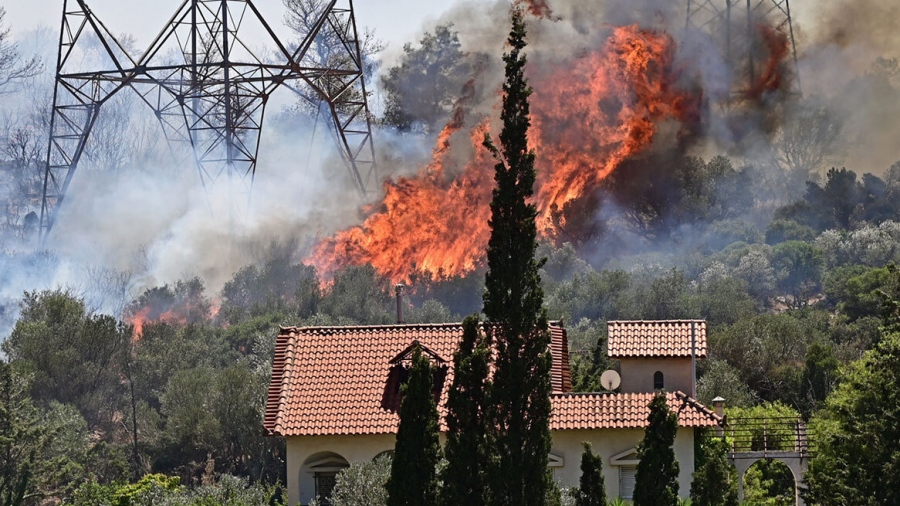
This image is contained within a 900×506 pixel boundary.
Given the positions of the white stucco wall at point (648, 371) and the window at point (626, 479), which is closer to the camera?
the window at point (626, 479)

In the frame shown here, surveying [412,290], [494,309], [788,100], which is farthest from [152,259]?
[494,309]

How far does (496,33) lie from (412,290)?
1116 cm

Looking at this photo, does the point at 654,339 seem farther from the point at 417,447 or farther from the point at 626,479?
the point at 417,447

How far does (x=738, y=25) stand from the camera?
74.4 meters

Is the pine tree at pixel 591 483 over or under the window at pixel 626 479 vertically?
under

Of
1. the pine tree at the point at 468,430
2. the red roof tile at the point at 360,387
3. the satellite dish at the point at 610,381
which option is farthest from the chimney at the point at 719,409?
the pine tree at the point at 468,430

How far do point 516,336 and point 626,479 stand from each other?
1077 cm

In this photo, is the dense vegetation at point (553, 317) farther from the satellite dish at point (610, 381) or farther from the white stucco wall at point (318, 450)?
the satellite dish at point (610, 381)

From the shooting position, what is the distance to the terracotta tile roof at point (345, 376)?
3894cm

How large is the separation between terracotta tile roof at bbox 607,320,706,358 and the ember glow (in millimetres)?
21601

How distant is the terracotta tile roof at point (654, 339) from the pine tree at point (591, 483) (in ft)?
37.9

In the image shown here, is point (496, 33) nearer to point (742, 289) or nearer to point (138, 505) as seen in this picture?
point (742, 289)

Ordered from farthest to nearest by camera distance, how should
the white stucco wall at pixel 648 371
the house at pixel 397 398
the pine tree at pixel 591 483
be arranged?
the white stucco wall at pixel 648 371 → the house at pixel 397 398 → the pine tree at pixel 591 483

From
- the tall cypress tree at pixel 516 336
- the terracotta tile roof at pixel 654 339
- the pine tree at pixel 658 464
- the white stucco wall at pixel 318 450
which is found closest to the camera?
the tall cypress tree at pixel 516 336
